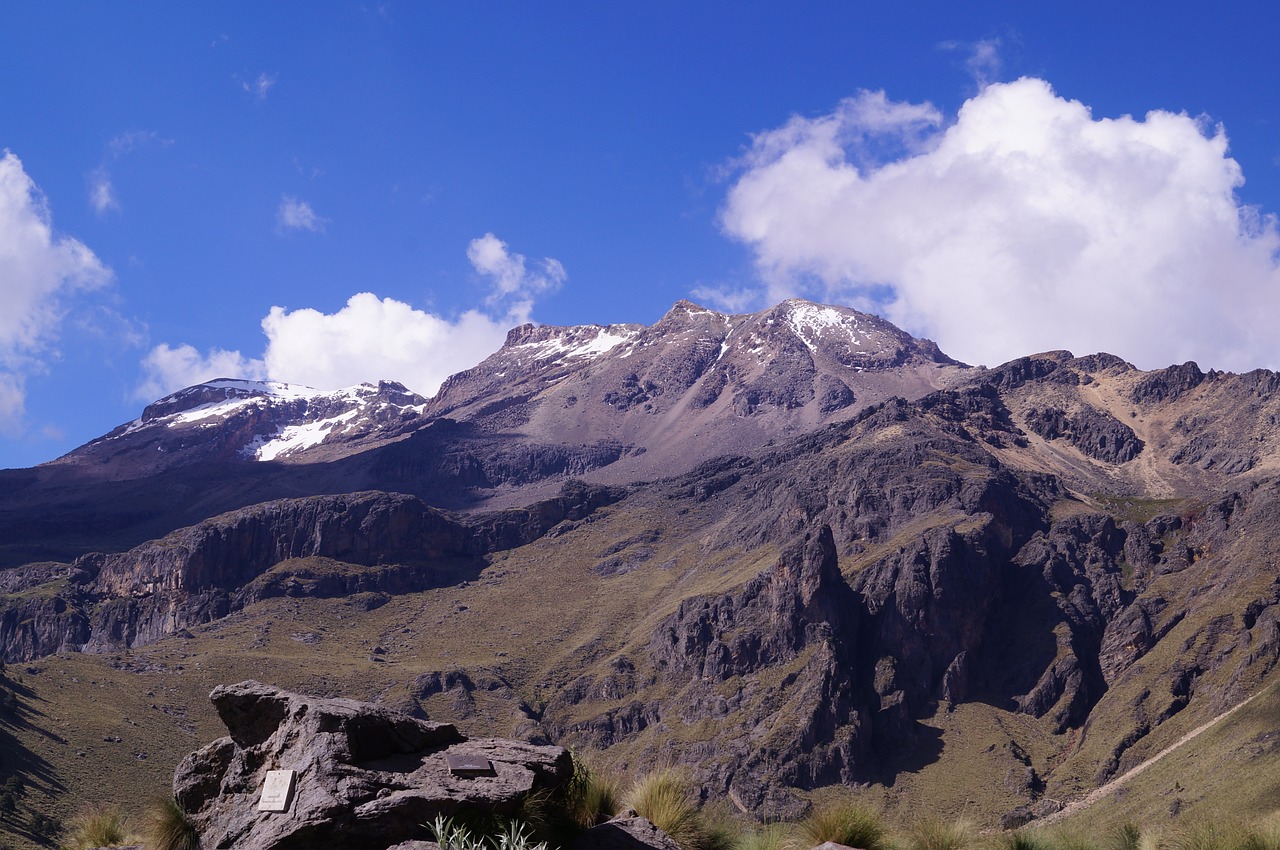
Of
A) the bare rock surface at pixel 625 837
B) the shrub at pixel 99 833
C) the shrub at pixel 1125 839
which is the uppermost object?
the shrub at pixel 99 833

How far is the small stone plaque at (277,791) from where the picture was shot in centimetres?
1714

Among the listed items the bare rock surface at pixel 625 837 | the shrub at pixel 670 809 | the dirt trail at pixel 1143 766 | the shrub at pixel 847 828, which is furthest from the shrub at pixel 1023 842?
the dirt trail at pixel 1143 766

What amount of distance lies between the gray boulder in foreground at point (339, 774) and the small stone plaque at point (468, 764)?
0.21 feet

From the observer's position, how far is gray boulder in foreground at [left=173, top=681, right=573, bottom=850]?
54.3 feet

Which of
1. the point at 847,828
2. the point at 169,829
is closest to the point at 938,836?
the point at 847,828

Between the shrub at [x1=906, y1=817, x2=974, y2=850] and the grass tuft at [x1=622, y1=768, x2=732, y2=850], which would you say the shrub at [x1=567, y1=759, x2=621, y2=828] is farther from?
the shrub at [x1=906, y1=817, x2=974, y2=850]

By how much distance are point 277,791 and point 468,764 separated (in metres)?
2.70

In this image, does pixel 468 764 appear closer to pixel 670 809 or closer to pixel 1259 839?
pixel 670 809

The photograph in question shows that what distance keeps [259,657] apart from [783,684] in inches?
3162

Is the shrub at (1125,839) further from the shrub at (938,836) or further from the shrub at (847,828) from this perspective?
the shrub at (847,828)

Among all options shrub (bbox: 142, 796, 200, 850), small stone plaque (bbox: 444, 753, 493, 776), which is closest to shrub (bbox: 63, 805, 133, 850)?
shrub (bbox: 142, 796, 200, 850)

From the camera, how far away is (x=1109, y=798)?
131 metres

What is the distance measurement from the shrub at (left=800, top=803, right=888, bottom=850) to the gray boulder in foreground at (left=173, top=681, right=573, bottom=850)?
3.91 meters

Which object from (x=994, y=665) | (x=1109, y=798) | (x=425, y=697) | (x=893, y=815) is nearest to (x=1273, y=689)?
(x=1109, y=798)
